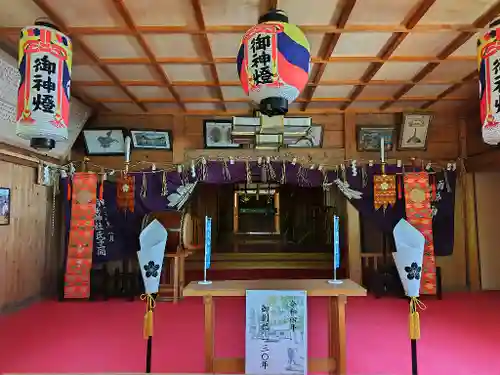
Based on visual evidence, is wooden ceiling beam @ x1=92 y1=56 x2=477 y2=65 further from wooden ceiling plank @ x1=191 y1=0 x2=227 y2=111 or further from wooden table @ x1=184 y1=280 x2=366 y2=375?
wooden table @ x1=184 y1=280 x2=366 y2=375

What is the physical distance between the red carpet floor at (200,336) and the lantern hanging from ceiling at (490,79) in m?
1.97

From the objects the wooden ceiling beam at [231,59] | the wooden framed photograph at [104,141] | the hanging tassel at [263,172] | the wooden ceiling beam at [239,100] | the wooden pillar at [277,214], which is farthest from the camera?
the wooden pillar at [277,214]

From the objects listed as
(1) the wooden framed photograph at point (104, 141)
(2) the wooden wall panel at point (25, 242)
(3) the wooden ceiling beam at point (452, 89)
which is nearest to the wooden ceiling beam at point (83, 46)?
(1) the wooden framed photograph at point (104, 141)

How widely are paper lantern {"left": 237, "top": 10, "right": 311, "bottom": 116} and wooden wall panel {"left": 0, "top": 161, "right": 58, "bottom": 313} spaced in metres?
Answer: 3.79

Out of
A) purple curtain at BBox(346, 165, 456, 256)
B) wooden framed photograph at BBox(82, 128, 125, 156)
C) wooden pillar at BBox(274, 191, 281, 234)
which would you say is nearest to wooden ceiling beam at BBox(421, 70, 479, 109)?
purple curtain at BBox(346, 165, 456, 256)

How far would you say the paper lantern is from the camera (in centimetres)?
261

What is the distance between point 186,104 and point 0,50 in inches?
102

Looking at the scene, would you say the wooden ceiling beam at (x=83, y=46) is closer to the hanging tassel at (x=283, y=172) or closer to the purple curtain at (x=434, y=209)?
the hanging tassel at (x=283, y=172)

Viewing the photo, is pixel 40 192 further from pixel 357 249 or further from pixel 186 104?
pixel 357 249

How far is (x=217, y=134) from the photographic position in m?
6.32

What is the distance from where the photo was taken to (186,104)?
595 cm

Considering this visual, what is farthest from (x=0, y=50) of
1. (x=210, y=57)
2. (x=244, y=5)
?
(x=244, y=5)

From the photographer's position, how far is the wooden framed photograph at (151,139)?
20.5 ft

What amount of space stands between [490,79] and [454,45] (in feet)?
4.55
